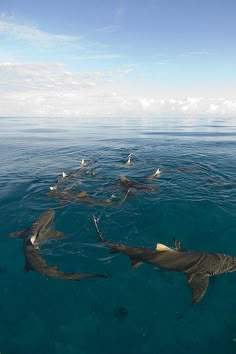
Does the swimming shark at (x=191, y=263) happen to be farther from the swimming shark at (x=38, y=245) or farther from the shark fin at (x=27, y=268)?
the shark fin at (x=27, y=268)

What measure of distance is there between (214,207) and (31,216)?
10.6 meters

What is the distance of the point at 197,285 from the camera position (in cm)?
841

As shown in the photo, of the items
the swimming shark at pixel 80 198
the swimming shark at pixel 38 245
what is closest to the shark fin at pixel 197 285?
the swimming shark at pixel 38 245

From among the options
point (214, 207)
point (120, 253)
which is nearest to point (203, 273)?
point (120, 253)

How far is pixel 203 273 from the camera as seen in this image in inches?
342

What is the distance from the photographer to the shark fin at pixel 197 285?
8078 millimetres

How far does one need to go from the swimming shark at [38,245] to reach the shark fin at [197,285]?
3.03 metres

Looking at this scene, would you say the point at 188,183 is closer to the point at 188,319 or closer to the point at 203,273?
the point at 203,273

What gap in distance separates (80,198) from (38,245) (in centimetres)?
470

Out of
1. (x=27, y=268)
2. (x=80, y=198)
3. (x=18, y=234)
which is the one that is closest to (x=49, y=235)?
(x=18, y=234)

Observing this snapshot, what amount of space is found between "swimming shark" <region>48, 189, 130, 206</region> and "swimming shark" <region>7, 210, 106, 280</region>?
6.59 feet

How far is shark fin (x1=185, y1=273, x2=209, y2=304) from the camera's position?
8078mm

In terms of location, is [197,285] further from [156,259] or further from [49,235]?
[49,235]

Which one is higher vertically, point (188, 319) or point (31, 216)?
point (31, 216)
